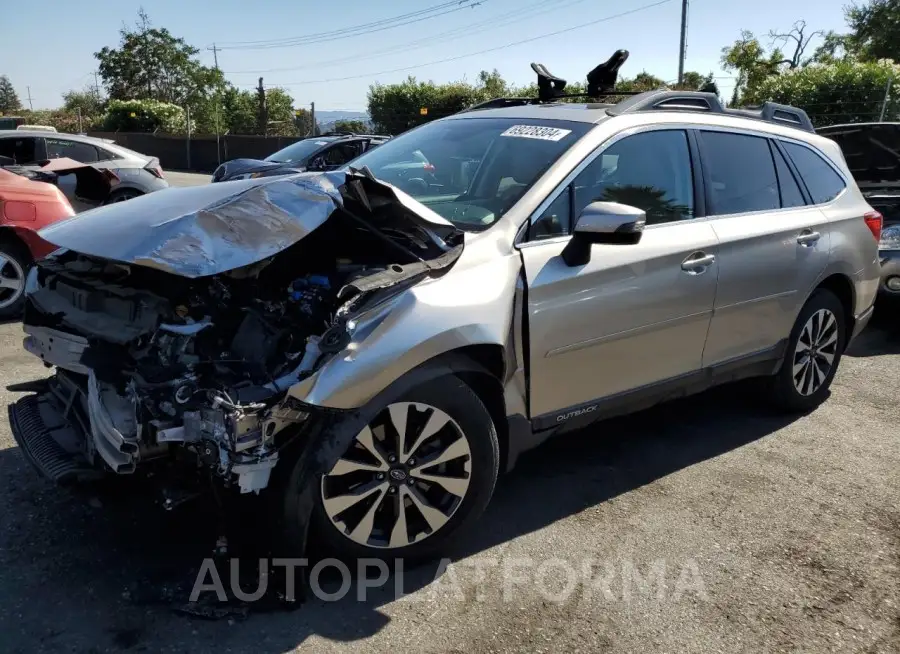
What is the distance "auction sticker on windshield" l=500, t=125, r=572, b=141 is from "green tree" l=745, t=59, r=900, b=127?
737 inches

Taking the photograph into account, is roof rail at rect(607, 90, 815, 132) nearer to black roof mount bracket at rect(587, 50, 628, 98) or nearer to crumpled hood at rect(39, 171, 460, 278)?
black roof mount bracket at rect(587, 50, 628, 98)

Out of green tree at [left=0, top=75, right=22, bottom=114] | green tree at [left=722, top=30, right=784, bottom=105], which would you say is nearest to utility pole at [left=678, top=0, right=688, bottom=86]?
green tree at [left=722, top=30, right=784, bottom=105]

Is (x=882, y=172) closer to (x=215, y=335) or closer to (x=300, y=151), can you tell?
(x=215, y=335)

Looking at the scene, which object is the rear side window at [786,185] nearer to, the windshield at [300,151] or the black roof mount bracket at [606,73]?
the black roof mount bracket at [606,73]

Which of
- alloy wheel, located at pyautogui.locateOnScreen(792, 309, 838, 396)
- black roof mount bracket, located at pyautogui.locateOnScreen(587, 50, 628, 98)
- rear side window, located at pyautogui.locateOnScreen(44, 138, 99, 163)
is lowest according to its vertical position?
alloy wheel, located at pyautogui.locateOnScreen(792, 309, 838, 396)

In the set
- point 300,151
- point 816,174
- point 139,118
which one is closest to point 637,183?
point 816,174

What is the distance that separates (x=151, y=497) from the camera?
356 cm

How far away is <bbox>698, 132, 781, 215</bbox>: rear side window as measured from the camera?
13.7 ft

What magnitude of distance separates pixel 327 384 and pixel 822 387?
12.6ft

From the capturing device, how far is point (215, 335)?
2.90m

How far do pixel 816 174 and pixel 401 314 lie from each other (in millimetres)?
3406

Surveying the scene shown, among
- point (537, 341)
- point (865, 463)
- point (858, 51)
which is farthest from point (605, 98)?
point (858, 51)

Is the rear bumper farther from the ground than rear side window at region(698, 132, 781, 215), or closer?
closer

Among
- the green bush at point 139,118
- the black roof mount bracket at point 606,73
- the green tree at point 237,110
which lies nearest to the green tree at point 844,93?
the black roof mount bracket at point 606,73
